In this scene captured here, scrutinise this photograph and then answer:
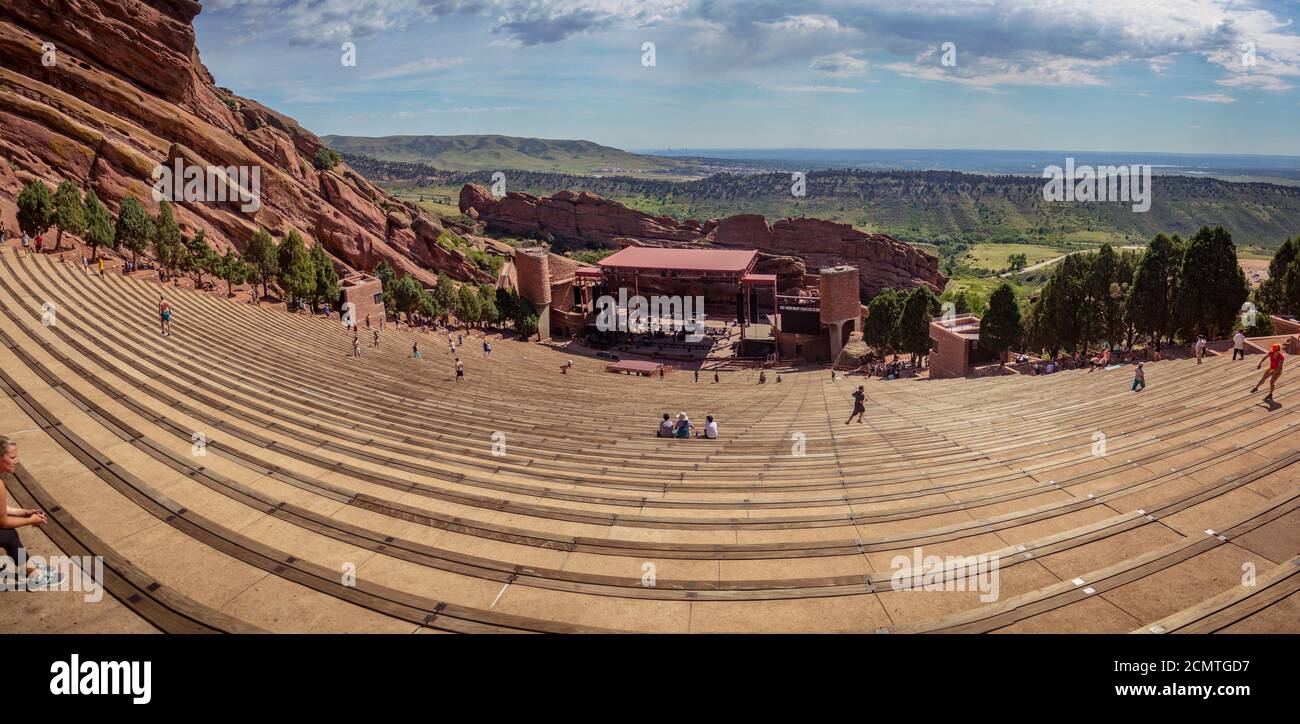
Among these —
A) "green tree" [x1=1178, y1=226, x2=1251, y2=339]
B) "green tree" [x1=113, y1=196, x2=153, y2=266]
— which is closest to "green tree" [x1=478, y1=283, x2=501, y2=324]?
"green tree" [x1=113, y1=196, x2=153, y2=266]

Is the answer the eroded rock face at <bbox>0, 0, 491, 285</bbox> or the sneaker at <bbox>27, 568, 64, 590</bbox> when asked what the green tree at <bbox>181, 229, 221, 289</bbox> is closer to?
the eroded rock face at <bbox>0, 0, 491, 285</bbox>

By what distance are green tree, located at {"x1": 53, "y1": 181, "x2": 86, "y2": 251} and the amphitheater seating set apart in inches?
918

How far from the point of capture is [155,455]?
928 centimetres

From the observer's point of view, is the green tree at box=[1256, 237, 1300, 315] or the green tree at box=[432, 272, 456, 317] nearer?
the green tree at box=[1256, 237, 1300, 315]

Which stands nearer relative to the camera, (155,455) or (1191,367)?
(155,455)

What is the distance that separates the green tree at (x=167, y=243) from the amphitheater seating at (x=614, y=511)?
70.7ft

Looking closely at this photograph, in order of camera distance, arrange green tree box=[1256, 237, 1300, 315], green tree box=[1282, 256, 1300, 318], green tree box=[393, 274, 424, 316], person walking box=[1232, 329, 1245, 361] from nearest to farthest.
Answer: person walking box=[1232, 329, 1245, 361] → green tree box=[1282, 256, 1300, 318] → green tree box=[1256, 237, 1300, 315] → green tree box=[393, 274, 424, 316]

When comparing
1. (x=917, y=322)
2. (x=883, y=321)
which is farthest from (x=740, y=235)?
(x=917, y=322)

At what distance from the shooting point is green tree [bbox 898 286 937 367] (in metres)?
40.7

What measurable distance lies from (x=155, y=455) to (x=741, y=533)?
8451mm

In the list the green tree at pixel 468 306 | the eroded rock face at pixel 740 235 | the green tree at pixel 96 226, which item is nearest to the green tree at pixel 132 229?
the green tree at pixel 96 226

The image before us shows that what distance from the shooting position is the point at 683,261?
58.9 metres
